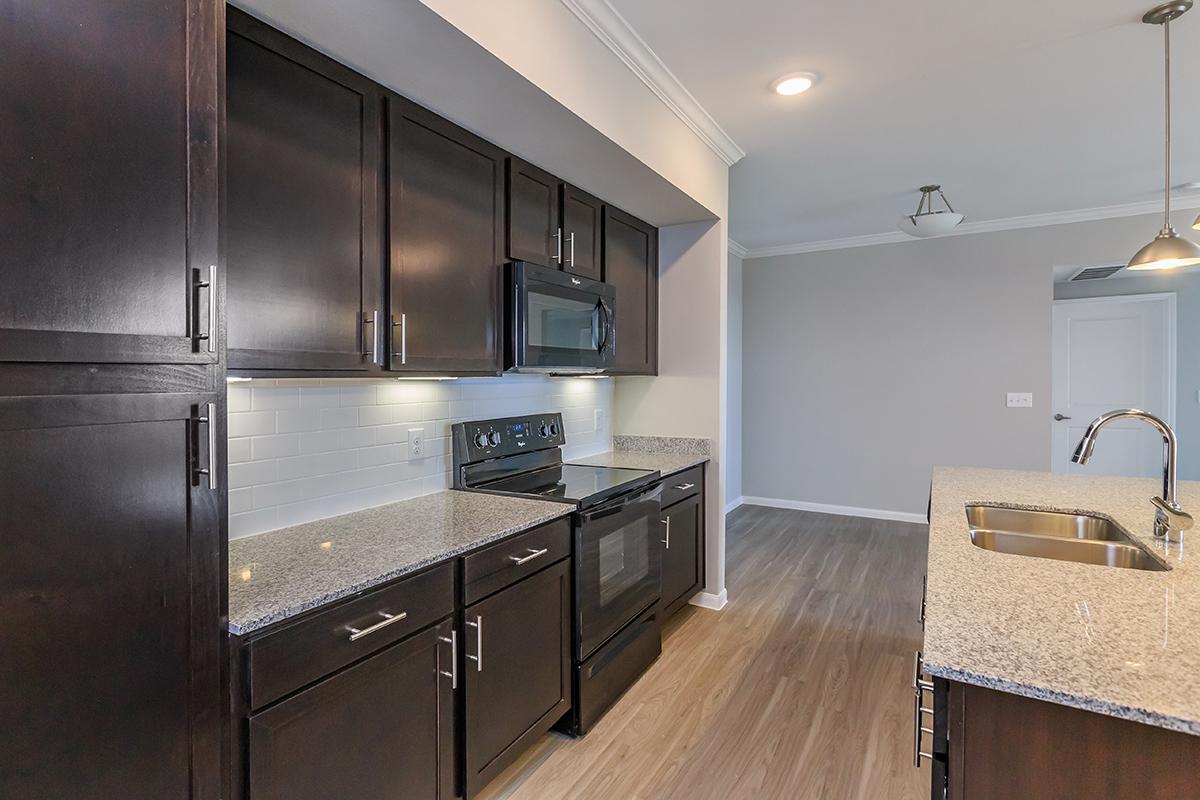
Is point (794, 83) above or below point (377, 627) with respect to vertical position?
above

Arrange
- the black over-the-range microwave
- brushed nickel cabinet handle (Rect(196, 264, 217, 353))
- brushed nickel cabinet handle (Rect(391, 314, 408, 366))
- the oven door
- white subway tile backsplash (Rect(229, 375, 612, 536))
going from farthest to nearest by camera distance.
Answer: the black over-the-range microwave → the oven door → brushed nickel cabinet handle (Rect(391, 314, 408, 366)) → white subway tile backsplash (Rect(229, 375, 612, 536)) → brushed nickel cabinet handle (Rect(196, 264, 217, 353))

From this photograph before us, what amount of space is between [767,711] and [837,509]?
11.6ft

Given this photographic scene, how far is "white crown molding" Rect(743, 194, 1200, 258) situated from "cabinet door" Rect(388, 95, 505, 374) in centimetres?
394

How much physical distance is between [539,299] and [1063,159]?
320 cm

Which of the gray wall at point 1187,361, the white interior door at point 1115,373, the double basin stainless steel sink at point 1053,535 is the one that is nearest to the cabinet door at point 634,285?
the double basin stainless steel sink at point 1053,535

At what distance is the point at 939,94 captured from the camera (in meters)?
2.62

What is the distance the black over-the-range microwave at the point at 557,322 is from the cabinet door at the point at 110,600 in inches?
53.4

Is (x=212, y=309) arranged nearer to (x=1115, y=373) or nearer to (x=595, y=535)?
(x=595, y=535)

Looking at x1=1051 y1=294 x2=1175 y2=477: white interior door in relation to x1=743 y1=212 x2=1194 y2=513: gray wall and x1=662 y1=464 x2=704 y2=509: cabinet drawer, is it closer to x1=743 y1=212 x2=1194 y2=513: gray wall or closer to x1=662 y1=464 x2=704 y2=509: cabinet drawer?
x1=743 y1=212 x2=1194 y2=513: gray wall

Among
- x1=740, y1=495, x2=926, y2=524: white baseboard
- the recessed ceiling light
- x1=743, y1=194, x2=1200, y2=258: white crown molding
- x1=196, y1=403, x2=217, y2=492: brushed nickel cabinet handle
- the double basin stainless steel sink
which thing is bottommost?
x1=740, y1=495, x2=926, y2=524: white baseboard

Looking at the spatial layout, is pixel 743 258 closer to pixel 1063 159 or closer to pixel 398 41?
pixel 1063 159

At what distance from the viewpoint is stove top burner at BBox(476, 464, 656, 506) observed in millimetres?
2242

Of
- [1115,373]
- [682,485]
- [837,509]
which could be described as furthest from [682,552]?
[1115,373]

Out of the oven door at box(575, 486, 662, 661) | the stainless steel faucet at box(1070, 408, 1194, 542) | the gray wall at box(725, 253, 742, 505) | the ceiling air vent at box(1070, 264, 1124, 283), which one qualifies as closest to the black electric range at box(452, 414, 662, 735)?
the oven door at box(575, 486, 662, 661)
